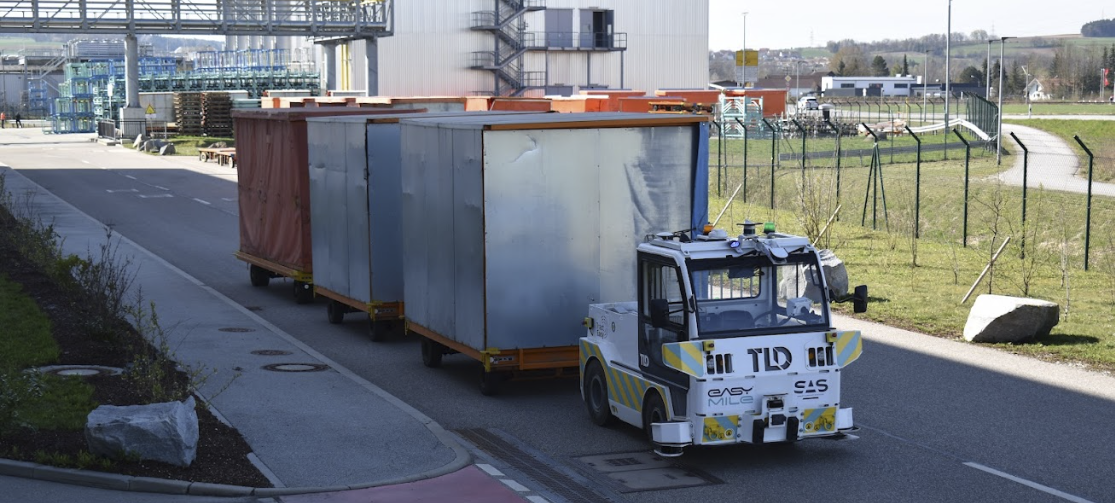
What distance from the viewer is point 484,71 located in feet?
256

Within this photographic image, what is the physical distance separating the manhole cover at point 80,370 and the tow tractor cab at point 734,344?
6.36 meters

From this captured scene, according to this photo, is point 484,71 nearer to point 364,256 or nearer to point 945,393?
point 364,256

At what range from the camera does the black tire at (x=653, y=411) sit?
11.5 meters

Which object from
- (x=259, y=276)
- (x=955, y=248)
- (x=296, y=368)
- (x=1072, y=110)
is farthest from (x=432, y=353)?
(x=1072, y=110)

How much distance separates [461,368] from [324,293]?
439 cm

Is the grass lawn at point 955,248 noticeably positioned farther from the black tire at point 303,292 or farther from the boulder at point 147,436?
the boulder at point 147,436

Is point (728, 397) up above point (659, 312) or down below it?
below

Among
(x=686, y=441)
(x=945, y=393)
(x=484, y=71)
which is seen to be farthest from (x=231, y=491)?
(x=484, y=71)

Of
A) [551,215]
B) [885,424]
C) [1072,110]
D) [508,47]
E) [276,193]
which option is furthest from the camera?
[1072,110]

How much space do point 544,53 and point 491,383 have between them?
67.4 meters

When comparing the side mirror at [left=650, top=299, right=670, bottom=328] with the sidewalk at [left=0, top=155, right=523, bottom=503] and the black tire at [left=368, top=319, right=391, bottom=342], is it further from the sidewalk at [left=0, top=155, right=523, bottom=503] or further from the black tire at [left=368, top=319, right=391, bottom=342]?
the black tire at [left=368, top=319, right=391, bottom=342]

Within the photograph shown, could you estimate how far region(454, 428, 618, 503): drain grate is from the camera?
1068 cm

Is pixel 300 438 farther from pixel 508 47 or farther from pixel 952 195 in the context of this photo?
pixel 508 47

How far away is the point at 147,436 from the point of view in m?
10.6
